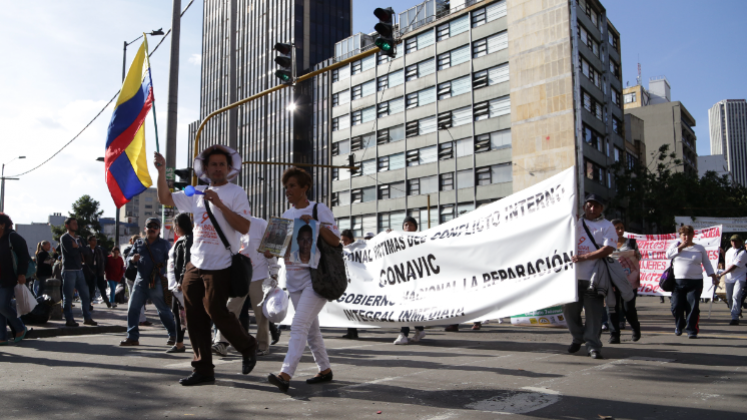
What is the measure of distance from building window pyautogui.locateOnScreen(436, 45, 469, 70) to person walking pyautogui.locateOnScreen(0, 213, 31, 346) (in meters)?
47.9

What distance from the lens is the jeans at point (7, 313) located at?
26.1 ft

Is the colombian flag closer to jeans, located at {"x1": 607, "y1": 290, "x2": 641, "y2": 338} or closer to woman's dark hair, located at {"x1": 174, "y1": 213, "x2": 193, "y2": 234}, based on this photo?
woman's dark hair, located at {"x1": 174, "y1": 213, "x2": 193, "y2": 234}

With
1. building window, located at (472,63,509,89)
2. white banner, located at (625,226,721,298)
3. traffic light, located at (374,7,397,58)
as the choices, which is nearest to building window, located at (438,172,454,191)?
building window, located at (472,63,509,89)

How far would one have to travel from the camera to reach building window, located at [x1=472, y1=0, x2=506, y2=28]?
5022cm

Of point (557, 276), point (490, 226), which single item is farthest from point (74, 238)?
point (557, 276)

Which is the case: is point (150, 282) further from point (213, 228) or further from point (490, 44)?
point (490, 44)

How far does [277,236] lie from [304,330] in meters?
0.79

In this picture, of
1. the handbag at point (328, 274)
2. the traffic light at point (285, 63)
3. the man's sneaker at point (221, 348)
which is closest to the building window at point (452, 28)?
the traffic light at point (285, 63)

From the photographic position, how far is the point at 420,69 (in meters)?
56.9

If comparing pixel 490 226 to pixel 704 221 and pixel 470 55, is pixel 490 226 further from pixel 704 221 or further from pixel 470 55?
pixel 470 55

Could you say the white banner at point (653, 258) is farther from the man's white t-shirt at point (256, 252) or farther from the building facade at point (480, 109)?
the building facade at point (480, 109)

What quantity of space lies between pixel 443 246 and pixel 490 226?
2.71ft

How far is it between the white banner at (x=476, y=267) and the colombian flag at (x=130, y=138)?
3466 mm

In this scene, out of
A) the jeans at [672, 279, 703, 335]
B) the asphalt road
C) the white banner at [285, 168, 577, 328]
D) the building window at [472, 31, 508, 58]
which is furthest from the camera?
the building window at [472, 31, 508, 58]
